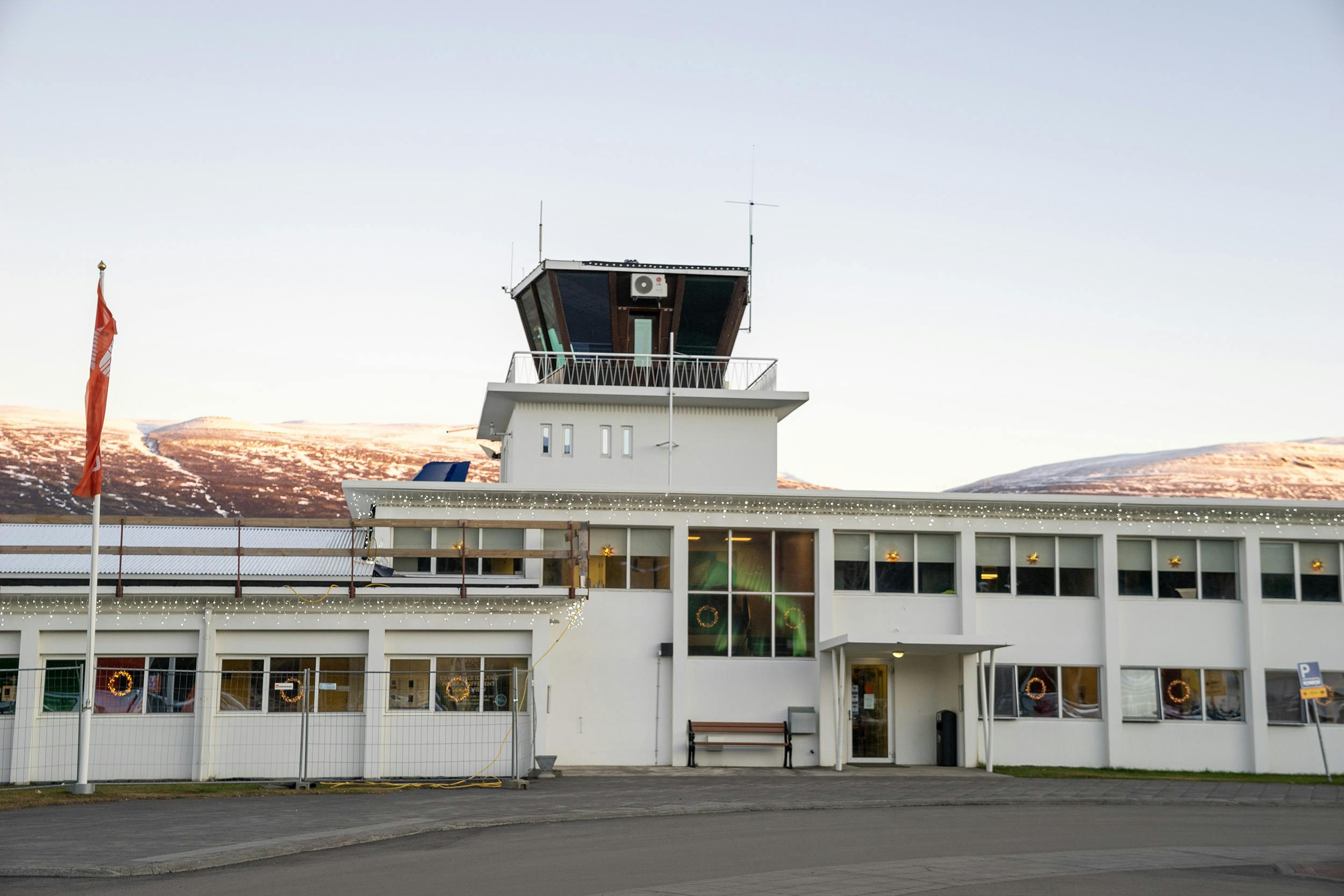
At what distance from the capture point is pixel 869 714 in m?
26.8

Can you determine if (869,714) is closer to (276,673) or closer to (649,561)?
(649,561)

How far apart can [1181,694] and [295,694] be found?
17.1 m

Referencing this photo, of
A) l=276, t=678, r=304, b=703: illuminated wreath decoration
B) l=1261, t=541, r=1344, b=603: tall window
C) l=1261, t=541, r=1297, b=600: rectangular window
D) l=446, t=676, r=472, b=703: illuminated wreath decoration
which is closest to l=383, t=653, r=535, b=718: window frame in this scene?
l=446, t=676, r=472, b=703: illuminated wreath decoration

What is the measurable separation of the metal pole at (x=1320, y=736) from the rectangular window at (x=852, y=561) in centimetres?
856

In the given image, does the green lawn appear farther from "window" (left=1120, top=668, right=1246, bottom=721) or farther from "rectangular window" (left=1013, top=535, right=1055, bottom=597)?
"rectangular window" (left=1013, top=535, right=1055, bottom=597)

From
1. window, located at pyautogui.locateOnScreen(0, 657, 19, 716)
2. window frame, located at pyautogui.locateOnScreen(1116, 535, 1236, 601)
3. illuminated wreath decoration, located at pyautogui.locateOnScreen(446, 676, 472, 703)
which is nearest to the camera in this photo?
window, located at pyautogui.locateOnScreen(0, 657, 19, 716)

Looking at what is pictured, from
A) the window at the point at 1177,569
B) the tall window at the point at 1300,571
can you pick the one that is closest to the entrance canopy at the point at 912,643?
the window at the point at 1177,569

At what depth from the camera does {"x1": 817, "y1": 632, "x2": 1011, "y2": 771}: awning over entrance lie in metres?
24.4

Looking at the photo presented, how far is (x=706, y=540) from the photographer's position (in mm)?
26781

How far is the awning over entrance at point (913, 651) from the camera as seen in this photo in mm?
24438

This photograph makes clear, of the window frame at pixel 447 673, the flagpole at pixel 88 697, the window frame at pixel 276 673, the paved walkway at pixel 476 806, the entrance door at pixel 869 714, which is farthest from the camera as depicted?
the entrance door at pixel 869 714

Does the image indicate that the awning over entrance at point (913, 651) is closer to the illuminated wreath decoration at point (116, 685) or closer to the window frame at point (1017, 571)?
the window frame at point (1017, 571)

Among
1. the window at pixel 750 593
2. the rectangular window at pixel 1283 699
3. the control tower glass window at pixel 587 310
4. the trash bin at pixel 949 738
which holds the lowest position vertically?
the trash bin at pixel 949 738

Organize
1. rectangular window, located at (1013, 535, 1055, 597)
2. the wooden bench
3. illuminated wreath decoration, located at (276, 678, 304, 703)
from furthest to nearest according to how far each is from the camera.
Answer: rectangular window, located at (1013, 535, 1055, 597)
the wooden bench
illuminated wreath decoration, located at (276, 678, 304, 703)
